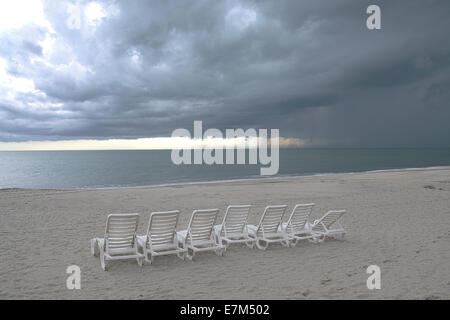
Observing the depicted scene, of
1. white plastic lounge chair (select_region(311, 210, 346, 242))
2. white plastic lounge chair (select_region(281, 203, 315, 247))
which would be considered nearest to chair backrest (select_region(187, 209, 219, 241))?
white plastic lounge chair (select_region(281, 203, 315, 247))

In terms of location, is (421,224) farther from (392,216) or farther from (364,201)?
(364,201)

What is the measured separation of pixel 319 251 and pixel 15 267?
19.3ft

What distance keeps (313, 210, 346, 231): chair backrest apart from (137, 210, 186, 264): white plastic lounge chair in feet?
11.2

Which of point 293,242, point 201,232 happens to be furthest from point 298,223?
point 201,232

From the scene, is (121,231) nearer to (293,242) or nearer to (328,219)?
(293,242)

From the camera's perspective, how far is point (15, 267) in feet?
18.0

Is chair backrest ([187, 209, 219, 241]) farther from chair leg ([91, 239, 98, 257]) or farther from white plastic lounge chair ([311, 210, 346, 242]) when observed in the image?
white plastic lounge chair ([311, 210, 346, 242])

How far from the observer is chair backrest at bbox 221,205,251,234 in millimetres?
6684

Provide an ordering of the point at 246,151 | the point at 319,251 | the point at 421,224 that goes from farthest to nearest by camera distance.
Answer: the point at 246,151, the point at 421,224, the point at 319,251

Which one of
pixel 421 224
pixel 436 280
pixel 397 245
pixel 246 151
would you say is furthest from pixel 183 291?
pixel 246 151

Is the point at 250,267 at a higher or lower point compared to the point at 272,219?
lower

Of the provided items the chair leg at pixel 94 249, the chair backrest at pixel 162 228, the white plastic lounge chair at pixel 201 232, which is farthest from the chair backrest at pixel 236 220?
the chair leg at pixel 94 249

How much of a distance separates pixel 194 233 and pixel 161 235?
70 centimetres

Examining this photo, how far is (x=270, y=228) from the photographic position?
274 inches
